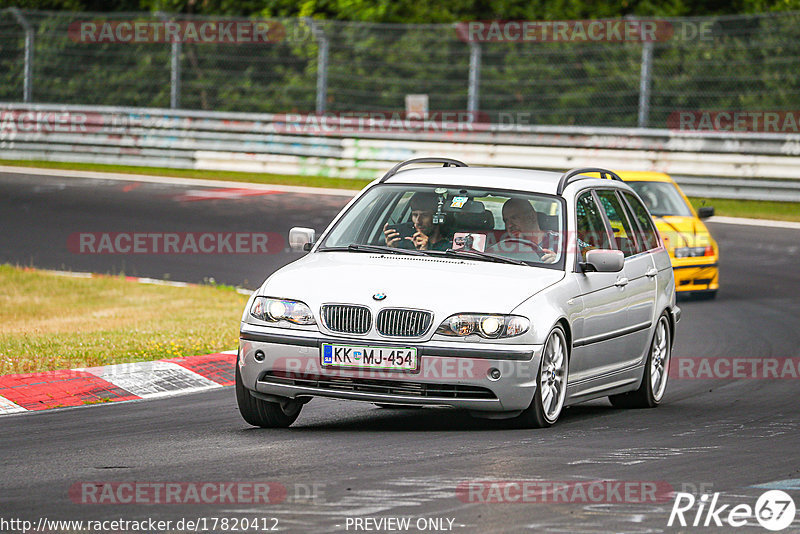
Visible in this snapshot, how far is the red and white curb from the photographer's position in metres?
9.52

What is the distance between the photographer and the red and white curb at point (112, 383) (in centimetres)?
952

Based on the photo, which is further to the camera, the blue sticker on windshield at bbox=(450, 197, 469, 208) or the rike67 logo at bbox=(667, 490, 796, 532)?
the blue sticker on windshield at bbox=(450, 197, 469, 208)

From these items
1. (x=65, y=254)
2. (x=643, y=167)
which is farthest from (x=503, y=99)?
(x=65, y=254)

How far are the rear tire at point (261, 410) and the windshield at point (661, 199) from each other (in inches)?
380

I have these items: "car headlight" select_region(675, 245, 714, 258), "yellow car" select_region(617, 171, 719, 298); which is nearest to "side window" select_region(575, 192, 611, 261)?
"yellow car" select_region(617, 171, 719, 298)

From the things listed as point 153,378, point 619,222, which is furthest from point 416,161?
point 153,378

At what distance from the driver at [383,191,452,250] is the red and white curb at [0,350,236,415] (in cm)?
210

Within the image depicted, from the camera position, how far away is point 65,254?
62.3 ft

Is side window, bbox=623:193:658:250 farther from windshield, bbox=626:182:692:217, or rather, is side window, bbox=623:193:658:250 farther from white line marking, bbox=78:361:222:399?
windshield, bbox=626:182:692:217
